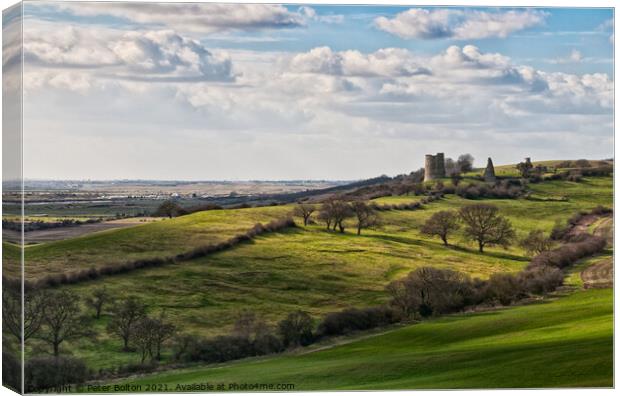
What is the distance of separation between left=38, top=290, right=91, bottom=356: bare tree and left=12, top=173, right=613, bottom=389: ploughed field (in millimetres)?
332

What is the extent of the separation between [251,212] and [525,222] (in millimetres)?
9629

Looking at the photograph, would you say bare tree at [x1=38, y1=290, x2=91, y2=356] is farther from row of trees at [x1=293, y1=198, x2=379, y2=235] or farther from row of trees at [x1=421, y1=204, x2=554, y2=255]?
row of trees at [x1=421, y1=204, x2=554, y2=255]

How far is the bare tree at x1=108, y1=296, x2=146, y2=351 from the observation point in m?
36.0

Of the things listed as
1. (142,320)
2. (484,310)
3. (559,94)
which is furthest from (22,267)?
(559,94)

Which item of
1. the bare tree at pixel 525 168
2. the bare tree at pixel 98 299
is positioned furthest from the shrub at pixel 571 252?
the bare tree at pixel 98 299

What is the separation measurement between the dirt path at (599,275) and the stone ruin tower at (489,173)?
4493 millimetres

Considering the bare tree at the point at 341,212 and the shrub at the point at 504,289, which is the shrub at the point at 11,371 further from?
the shrub at the point at 504,289

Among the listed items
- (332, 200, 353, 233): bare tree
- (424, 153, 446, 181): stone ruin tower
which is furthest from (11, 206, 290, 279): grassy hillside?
(424, 153, 446, 181): stone ruin tower

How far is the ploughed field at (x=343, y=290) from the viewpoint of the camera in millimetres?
35188

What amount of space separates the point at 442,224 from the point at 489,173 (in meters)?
2.42

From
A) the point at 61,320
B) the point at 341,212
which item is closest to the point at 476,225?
the point at 341,212

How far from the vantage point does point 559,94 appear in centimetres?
3972

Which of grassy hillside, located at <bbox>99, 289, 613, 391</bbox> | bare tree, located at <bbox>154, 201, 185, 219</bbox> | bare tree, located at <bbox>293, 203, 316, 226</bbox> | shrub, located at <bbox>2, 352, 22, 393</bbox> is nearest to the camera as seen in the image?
shrub, located at <bbox>2, 352, 22, 393</bbox>

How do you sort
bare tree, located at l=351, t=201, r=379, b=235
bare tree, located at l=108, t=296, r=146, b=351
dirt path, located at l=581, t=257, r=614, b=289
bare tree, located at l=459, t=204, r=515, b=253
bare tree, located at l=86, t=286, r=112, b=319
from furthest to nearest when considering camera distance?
bare tree, located at l=459, t=204, r=515, b=253, bare tree, located at l=351, t=201, r=379, b=235, dirt path, located at l=581, t=257, r=614, b=289, bare tree, located at l=86, t=286, r=112, b=319, bare tree, located at l=108, t=296, r=146, b=351
